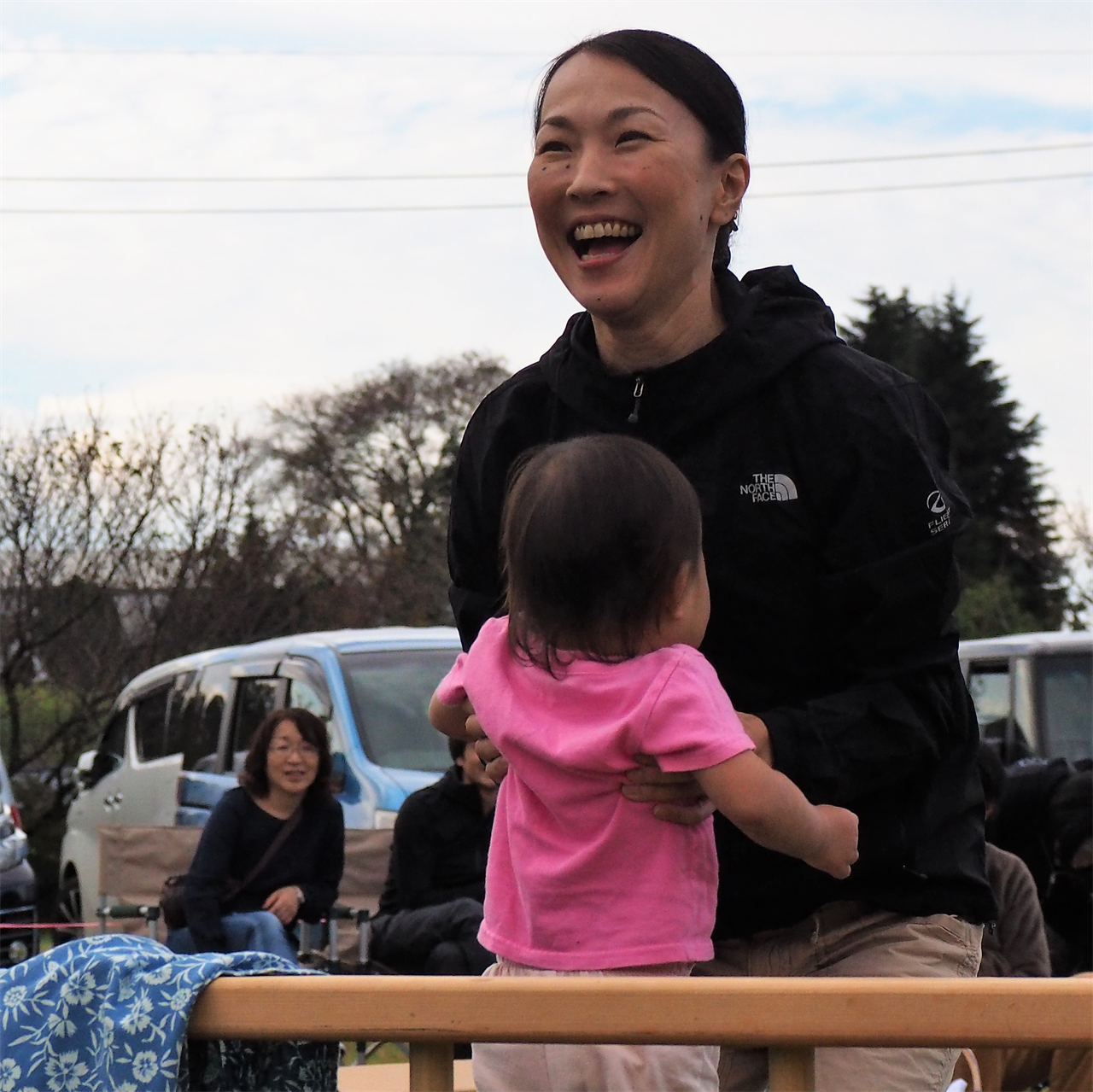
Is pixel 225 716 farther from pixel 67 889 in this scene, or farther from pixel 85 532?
pixel 85 532

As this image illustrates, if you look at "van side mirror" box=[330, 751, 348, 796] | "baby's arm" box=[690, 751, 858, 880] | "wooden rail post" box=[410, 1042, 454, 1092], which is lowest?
"wooden rail post" box=[410, 1042, 454, 1092]

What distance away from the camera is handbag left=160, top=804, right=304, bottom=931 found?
815 centimetres

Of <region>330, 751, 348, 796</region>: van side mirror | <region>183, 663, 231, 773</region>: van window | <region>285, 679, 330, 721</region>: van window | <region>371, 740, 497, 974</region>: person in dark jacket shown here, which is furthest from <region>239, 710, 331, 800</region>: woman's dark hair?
<region>183, 663, 231, 773</region>: van window

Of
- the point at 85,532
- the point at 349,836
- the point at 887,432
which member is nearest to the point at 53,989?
the point at 887,432

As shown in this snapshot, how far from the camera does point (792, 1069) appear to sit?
1724 mm

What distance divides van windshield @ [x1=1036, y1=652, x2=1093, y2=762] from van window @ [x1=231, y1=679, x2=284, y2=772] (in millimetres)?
5037

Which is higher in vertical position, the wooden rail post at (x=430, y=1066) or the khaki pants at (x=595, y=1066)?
the wooden rail post at (x=430, y=1066)

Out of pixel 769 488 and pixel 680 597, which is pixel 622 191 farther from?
pixel 680 597

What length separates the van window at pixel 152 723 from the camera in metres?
12.5

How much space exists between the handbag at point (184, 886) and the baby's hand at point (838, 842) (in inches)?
247

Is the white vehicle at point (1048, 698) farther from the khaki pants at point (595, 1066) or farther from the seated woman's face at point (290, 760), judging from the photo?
the khaki pants at point (595, 1066)

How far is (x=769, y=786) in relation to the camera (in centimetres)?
209

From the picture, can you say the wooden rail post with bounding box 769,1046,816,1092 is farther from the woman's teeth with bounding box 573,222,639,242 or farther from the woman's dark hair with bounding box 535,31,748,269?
the woman's dark hair with bounding box 535,31,748,269

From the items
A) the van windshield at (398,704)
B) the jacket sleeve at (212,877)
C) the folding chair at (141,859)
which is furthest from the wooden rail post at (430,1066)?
the folding chair at (141,859)
